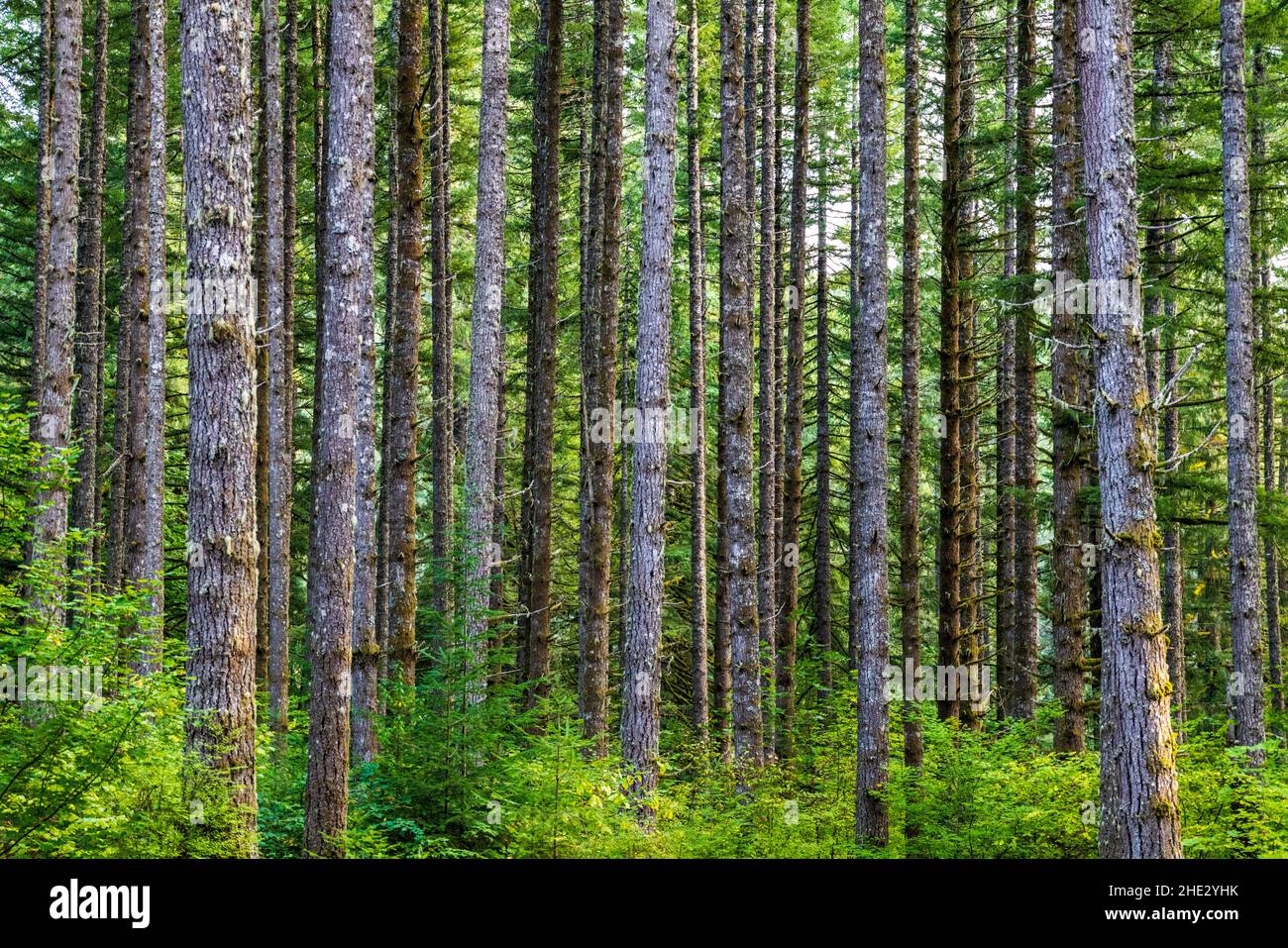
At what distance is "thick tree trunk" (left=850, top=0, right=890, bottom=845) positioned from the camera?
11.0 meters

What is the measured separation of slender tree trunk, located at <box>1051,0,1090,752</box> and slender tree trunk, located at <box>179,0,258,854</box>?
8.62 m

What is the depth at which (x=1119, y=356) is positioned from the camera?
313 inches

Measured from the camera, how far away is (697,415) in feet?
55.5

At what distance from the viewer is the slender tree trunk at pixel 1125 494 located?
25.5ft

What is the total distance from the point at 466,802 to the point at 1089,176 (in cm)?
753

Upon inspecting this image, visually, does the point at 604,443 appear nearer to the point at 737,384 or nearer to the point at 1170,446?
the point at 737,384

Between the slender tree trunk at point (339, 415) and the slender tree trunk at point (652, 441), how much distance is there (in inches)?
117

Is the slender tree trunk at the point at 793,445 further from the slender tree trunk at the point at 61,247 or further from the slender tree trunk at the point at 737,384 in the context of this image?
the slender tree trunk at the point at 61,247

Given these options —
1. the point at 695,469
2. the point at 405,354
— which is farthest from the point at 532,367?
the point at 405,354

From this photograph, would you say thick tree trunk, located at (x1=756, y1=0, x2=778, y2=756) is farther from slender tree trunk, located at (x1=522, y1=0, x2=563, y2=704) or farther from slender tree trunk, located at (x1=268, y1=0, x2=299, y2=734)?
slender tree trunk, located at (x1=268, y1=0, x2=299, y2=734)

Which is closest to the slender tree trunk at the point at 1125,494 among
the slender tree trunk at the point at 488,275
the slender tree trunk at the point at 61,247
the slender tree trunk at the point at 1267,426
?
the slender tree trunk at the point at 488,275

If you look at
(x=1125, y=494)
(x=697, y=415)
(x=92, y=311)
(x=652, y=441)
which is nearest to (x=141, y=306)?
(x=92, y=311)

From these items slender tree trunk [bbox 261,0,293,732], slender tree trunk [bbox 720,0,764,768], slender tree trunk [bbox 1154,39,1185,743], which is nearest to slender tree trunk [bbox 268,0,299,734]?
slender tree trunk [bbox 261,0,293,732]
